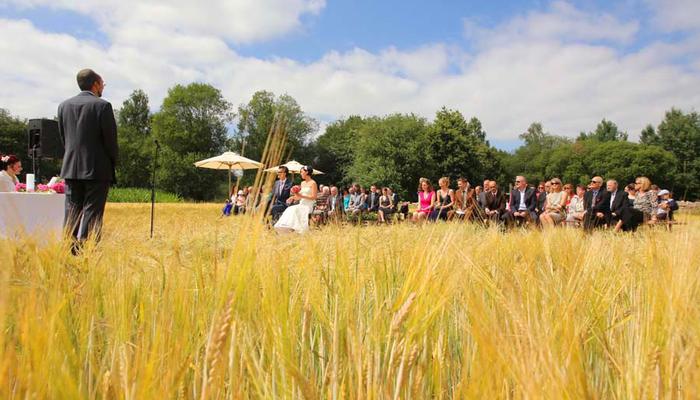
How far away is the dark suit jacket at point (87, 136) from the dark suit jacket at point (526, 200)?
328 inches

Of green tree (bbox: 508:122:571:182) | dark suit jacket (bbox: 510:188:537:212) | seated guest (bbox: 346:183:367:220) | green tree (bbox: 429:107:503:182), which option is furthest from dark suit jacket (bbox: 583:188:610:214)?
green tree (bbox: 508:122:571:182)

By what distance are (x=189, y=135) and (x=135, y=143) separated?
10.7 metres

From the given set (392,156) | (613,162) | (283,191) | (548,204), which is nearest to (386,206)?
(283,191)

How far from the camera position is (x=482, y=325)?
721mm

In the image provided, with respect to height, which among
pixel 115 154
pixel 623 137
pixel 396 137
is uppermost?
pixel 623 137

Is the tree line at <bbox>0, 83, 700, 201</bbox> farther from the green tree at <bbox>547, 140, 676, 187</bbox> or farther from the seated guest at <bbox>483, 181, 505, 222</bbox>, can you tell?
the seated guest at <bbox>483, 181, 505, 222</bbox>

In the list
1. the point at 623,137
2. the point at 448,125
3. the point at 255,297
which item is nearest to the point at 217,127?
the point at 448,125

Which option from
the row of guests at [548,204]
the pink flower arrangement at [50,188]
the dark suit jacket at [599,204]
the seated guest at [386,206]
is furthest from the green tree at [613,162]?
the pink flower arrangement at [50,188]

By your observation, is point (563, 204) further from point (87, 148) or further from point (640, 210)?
point (87, 148)

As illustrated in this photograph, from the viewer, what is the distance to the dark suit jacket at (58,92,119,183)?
4172mm

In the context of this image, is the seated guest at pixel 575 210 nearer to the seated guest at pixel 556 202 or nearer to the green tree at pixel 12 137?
the seated guest at pixel 556 202

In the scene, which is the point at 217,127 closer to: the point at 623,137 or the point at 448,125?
the point at 448,125

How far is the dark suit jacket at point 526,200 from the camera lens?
10.1m

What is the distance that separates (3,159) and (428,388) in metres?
7.63
